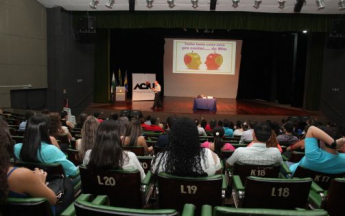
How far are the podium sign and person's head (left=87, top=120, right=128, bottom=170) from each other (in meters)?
11.8

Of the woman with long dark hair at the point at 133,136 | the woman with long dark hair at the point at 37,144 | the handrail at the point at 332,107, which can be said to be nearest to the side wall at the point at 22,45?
the woman with long dark hair at the point at 133,136

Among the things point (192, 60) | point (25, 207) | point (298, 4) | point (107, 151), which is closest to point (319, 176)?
point (107, 151)

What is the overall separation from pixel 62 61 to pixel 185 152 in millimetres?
9644

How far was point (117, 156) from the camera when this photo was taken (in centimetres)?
247

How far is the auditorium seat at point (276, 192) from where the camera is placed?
7.37 feet

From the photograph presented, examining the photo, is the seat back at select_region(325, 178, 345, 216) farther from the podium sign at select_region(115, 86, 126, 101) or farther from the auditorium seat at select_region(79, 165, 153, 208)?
the podium sign at select_region(115, 86, 126, 101)

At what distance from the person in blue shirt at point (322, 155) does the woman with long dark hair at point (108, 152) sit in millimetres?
1547

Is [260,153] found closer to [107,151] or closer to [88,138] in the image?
[107,151]

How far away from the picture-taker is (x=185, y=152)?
2383 mm

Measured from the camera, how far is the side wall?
9.19 meters

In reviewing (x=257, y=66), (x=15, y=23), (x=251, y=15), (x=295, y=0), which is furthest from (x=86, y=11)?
(x=257, y=66)

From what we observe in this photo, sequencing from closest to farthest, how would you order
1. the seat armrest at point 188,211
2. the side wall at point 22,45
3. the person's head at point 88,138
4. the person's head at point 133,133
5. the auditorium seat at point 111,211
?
1. the auditorium seat at point 111,211
2. the seat armrest at point 188,211
3. the person's head at point 88,138
4. the person's head at point 133,133
5. the side wall at point 22,45

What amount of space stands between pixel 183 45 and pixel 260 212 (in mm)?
12815

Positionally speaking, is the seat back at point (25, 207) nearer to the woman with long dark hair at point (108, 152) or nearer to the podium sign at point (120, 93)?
the woman with long dark hair at point (108, 152)
